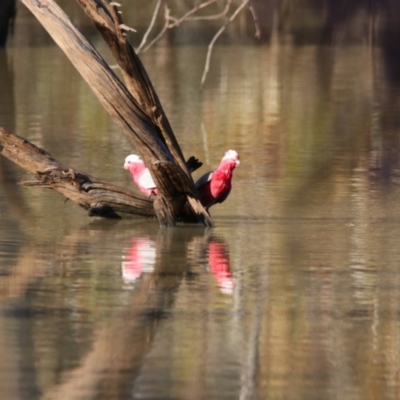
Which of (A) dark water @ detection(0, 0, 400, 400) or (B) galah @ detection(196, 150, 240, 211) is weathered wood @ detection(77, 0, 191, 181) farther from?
(A) dark water @ detection(0, 0, 400, 400)

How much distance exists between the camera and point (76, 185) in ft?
32.2

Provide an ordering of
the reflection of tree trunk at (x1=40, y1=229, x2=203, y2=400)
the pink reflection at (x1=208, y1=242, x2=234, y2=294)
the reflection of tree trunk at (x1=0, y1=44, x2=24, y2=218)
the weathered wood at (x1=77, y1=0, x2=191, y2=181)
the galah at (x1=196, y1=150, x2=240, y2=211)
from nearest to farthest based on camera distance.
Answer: the reflection of tree trunk at (x1=40, y1=229, x2=203, y2=400) → the pink reflection at (x1=208, y1=242, x2=234, y2=294) → the weathered wood at (x1=77, y1=0, x2=191, y2=181) → the galah at (x1=196, y1=150, x2=240, y2=211) → the reflection of tree trunk at (x1=0, y1=44, x2=24, y2=218)

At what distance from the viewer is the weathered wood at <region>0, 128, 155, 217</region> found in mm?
9789

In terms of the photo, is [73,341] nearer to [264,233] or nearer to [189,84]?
[264,233]

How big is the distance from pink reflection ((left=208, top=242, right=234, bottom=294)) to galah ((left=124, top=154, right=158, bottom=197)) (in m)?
1.08

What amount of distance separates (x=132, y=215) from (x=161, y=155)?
0.72m

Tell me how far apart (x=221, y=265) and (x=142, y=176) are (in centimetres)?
202

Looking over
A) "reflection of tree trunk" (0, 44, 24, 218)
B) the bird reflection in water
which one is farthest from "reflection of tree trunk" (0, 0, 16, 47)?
the bird reflection in water

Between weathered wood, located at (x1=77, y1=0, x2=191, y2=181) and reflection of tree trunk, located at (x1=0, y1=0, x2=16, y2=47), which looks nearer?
weathered wood, located at (x1=77, y1=0, x2=191, y2=181)

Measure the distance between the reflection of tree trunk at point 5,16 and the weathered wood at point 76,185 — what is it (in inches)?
801

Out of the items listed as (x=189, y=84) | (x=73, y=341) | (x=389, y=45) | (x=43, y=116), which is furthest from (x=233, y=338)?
(x=389, y=45)

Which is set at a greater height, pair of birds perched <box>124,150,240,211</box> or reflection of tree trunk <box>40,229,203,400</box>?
pair of birds perched <box>124,150,240,211</box>

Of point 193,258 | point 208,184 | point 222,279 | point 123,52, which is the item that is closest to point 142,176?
point 208,184

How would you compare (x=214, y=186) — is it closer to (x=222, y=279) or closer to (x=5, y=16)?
(x=222, y=279)
